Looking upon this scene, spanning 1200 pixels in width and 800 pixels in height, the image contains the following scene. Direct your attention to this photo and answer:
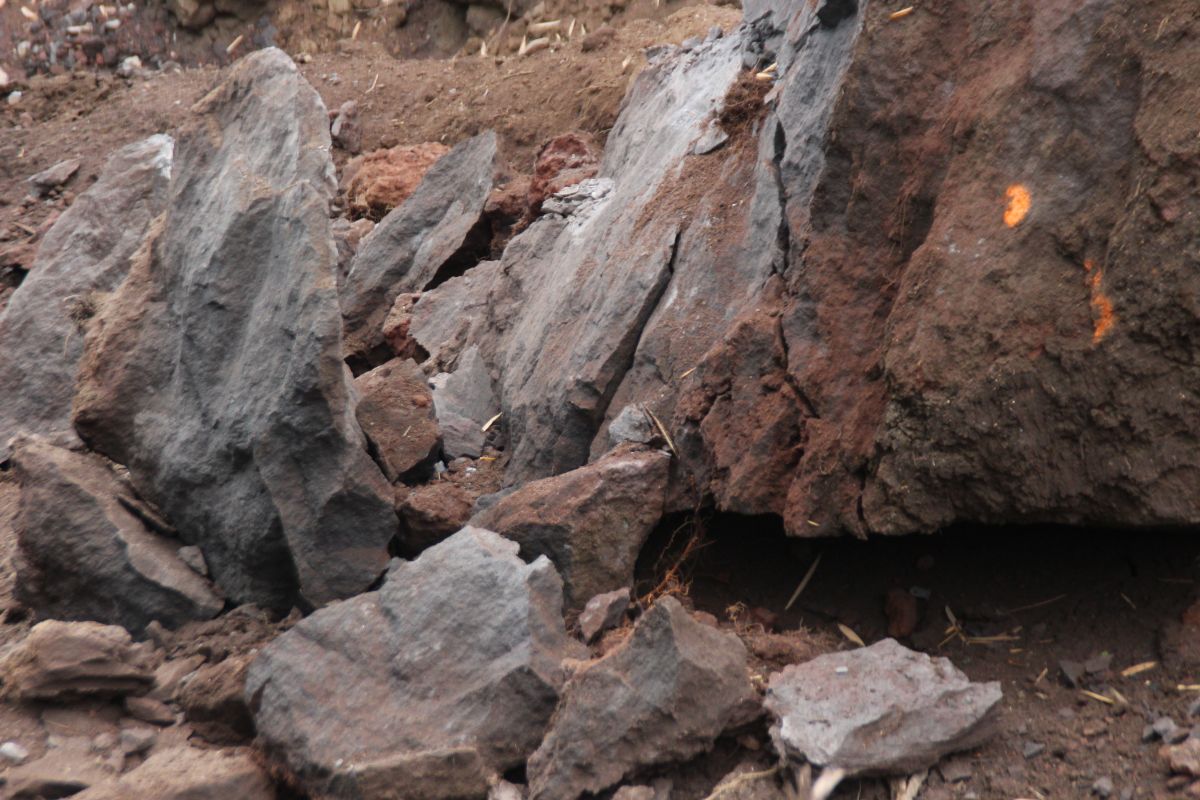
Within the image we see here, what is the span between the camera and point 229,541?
3.51 meters

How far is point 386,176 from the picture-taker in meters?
6.72

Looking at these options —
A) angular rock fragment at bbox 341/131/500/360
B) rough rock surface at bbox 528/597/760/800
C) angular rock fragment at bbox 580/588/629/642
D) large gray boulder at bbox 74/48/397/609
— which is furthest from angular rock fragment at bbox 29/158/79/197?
rough rock surface at bbox 528/597/760/800

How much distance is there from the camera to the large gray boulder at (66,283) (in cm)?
486

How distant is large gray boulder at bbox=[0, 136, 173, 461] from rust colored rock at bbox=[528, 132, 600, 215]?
1666 millimetres

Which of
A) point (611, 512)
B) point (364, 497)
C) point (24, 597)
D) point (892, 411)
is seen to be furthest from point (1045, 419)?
point (24, 597)

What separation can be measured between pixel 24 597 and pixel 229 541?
58 centimetres

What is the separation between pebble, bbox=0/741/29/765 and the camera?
273cm

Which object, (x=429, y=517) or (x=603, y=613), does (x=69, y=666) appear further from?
(x=603, y=613)

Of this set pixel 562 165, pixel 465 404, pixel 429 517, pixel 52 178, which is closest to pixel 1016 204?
pixel 429 517

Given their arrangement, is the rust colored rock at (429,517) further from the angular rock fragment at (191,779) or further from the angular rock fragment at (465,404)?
the angular rock fragment at (191,779)

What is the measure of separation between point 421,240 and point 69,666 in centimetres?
339

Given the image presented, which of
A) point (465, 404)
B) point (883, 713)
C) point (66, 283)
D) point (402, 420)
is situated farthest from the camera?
point (66, 283)

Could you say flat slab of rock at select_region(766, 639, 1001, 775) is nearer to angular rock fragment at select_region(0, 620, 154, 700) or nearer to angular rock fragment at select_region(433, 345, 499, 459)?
angular rock fragment at select_region(0, 620, 154, 700)

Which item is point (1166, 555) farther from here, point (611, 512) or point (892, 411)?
point (611, 512)
